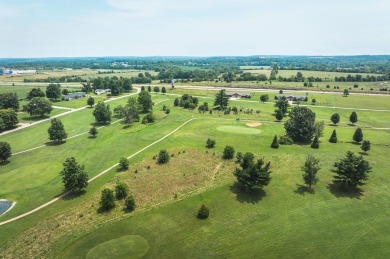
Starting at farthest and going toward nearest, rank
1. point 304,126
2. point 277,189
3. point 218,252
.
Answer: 1. point 304,126
2. point 277,189
3. point 218,252

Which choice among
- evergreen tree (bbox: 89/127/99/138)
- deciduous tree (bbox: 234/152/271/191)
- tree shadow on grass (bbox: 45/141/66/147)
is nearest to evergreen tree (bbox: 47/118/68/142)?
tree shadow on grass (bbox: 45/141/66/147)

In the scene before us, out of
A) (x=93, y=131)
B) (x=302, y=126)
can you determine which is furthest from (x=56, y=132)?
(x=302, y=126)

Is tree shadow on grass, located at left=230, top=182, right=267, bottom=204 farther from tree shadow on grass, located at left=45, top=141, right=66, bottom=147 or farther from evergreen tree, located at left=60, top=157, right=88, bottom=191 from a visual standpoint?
tree shadow on grass, located at left=45, top=141, right=66, bottom=147

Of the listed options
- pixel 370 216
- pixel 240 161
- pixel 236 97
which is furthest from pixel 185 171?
pixel 236 97

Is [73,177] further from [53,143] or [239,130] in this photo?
[239,130]

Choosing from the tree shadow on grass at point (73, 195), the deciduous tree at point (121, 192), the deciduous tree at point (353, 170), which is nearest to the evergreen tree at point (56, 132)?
the tree shadow on grass at point (73, 195)

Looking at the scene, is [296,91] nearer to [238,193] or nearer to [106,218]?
→ [238,193]
